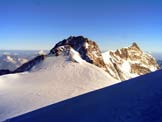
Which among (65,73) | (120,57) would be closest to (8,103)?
(65,73)

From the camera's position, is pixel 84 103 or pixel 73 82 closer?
pixel 84 103

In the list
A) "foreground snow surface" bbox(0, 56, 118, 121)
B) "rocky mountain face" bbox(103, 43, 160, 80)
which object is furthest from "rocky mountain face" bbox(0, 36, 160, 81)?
"foreground snow surface" bbox(0, 56, 118, 121)

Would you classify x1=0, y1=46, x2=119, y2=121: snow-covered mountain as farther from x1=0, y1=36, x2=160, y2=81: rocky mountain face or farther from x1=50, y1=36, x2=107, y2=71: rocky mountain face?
x1=50, y1=36, x2=107, y2=71: rocky mountain face

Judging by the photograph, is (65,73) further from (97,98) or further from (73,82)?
(97,98)

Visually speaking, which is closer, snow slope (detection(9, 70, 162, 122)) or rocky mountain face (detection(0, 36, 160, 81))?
snow slope (detection(9, 70, 162, 122))

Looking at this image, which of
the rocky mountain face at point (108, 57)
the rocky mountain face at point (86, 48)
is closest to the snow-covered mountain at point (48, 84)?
the rocky mountain face at point (108, 57)

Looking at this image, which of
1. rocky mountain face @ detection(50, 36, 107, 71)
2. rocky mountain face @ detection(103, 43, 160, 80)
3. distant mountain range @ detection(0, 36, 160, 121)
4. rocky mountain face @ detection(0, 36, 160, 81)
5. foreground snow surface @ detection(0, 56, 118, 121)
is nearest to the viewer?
foreground snow surface @ detection(0, 56, 118, 121)

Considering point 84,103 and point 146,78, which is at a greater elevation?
point 146,78
